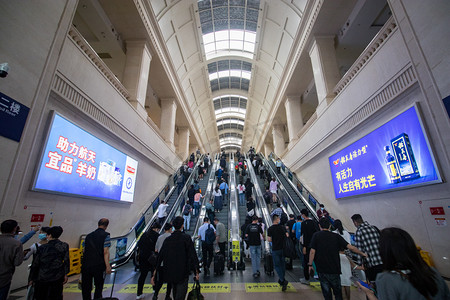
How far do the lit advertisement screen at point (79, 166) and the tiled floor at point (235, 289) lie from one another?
2150 mm

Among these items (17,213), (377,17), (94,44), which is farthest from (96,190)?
(377,17)

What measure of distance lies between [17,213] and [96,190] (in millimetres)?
2469

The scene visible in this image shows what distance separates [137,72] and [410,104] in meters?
10.4

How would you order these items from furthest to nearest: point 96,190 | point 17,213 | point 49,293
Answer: point 96,190, point 17,213, point 49,293

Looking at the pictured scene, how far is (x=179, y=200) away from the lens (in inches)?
368

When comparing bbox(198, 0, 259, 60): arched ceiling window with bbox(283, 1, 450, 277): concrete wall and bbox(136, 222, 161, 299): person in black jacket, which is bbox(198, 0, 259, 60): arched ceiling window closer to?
bbox(283, 1, 450, 277): concrete wall

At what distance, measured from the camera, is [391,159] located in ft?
18.3

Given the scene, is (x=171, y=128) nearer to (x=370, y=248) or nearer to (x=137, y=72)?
(x=137, y=72)

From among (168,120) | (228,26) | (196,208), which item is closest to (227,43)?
(228,26)

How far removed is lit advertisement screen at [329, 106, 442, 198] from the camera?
470cm

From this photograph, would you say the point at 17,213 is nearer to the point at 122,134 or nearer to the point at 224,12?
the point at 122,134

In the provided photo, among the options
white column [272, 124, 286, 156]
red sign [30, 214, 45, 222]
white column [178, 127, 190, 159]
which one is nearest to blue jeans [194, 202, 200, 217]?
red sign [30, 214, 45, 222]

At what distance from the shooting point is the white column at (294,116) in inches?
585

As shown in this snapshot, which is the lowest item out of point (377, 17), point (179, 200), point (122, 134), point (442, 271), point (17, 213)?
point (442, 271)
